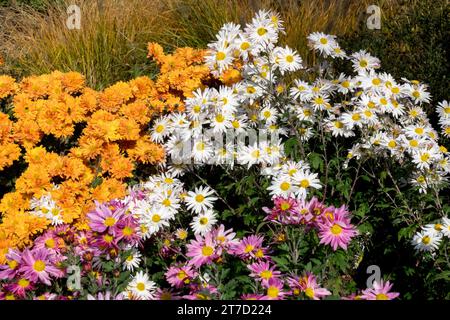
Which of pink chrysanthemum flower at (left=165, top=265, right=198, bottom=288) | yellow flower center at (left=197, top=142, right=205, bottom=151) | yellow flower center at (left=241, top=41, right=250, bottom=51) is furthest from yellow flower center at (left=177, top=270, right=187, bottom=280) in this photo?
yellow flower center at (left=241, top=41, right=250, bottom=51)

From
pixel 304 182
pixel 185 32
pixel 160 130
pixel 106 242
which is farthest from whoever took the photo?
Result: pixel 185 32

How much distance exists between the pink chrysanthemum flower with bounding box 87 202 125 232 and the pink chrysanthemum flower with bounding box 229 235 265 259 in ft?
1.58

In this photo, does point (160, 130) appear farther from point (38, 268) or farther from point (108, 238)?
point (38, 268)

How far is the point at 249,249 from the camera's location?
2.40 meters

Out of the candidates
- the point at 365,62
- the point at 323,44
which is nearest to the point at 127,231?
the point at 323,44

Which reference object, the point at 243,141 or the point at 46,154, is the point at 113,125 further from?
the point at 243,141

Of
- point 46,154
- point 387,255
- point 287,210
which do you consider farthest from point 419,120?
point 46,154

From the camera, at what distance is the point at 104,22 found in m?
5.09

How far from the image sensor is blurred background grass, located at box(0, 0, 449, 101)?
4293 millimetres

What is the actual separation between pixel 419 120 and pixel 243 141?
94 centimetres

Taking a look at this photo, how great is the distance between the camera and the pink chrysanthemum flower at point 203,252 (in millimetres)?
2314

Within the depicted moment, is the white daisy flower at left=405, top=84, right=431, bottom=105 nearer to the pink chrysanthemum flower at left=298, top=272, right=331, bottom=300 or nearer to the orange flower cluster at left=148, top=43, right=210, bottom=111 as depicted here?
the orange flower cluster at left=148, top=43, right=210, bottom=111

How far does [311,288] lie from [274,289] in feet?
0.43

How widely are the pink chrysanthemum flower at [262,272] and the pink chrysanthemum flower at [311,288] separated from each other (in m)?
0.13
